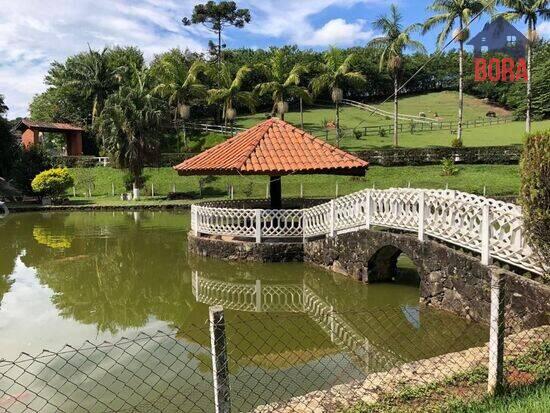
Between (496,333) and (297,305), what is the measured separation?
5.93m

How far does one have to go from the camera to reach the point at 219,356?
356 cm

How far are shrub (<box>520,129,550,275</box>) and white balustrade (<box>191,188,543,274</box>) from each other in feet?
2.85

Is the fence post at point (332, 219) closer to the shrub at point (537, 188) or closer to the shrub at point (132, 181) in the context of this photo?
the shrub at point (537, 188)

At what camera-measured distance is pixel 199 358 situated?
6957 millimetres

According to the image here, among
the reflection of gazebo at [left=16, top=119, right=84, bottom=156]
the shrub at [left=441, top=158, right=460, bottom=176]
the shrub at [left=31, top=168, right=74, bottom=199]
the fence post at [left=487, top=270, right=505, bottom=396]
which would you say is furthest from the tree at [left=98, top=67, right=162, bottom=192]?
the fence post at [left=487, top=270, right=505, bottom=396]

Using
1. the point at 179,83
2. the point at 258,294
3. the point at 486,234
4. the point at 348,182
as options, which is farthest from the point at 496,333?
the point at 179,83

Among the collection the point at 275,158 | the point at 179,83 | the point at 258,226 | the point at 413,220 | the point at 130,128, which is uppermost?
the point at 179,83

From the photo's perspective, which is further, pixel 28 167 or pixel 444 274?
pixel 28 167

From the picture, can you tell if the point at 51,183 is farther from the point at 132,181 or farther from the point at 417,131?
the point at 417,131

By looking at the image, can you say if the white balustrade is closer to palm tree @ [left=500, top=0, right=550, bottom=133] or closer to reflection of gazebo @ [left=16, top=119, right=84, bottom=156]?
palm tree @ [left=500, top=0, right=550, bottom=133]

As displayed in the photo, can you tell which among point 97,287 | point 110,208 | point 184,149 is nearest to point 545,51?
point 184,149

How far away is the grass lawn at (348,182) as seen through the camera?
27562mm

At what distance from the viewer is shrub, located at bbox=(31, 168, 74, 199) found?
1168 inches

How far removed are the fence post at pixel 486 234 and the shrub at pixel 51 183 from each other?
27615 mm
